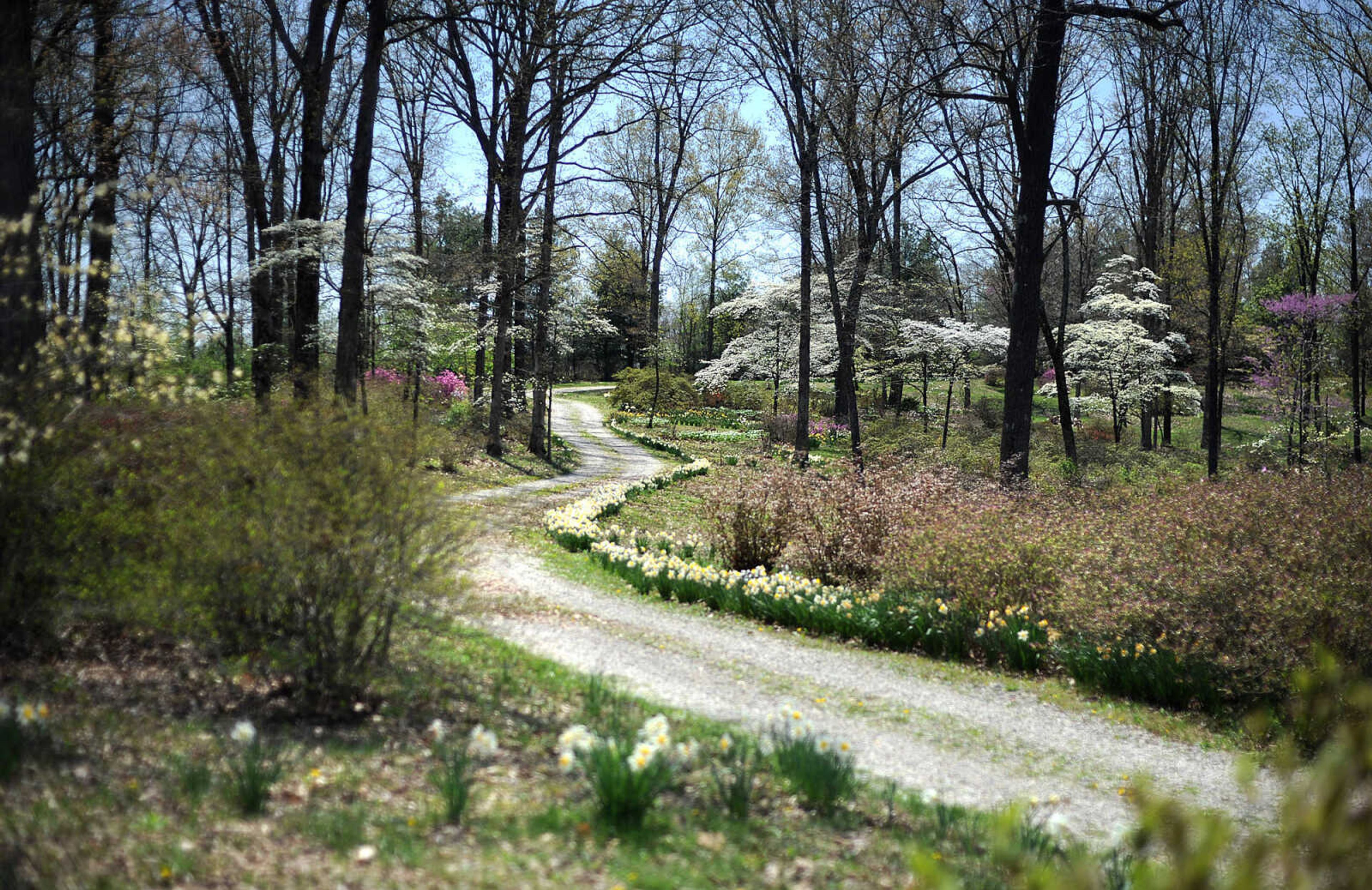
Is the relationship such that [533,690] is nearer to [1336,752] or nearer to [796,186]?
[1336,752]

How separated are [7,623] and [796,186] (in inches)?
713

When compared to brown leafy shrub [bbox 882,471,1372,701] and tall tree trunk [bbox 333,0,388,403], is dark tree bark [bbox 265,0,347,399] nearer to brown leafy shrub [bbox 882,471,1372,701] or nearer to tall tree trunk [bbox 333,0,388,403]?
tall tree trunk [bbox 333,0,388,403]

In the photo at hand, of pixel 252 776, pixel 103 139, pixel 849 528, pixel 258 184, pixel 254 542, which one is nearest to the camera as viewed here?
pixel 252 776

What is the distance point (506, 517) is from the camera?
11375 mm

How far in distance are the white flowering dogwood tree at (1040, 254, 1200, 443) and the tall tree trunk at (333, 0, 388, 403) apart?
21.8 meters

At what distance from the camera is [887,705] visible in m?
5.57

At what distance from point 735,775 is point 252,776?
1968mm

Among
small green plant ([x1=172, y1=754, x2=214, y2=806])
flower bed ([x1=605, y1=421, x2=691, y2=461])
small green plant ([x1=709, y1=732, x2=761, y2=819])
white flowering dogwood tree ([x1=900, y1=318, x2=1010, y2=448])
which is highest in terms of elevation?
white flowering dogwood tree ([x1=900, y1=318, x2=1010, y2=448])

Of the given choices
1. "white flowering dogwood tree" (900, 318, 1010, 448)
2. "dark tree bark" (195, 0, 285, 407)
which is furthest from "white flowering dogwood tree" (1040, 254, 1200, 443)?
"dark tree bark" (195, 0, 285, 407)

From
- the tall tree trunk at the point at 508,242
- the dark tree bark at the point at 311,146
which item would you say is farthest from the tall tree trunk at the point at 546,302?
the dark tree bark at the point at 311,146

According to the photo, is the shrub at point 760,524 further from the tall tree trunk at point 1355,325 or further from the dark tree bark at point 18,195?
the tall tree trunk at point 1355,325

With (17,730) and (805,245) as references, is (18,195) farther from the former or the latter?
(805,245)

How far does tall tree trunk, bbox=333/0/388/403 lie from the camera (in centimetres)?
1034

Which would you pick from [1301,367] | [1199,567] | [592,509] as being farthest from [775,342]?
[1199,567]
